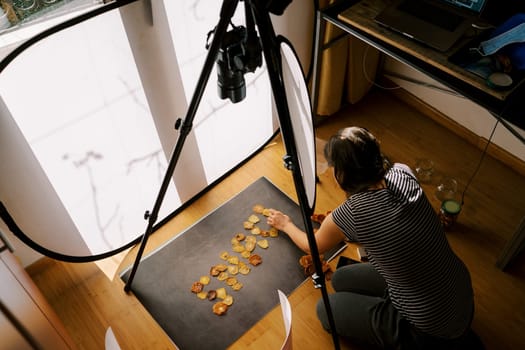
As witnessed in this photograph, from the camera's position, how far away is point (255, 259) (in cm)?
191

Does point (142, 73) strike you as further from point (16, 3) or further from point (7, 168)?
point (7, 168)

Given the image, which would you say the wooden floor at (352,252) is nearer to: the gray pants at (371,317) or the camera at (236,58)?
the gray pants at (371,317)

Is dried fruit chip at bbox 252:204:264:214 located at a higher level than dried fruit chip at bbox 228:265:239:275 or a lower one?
higher

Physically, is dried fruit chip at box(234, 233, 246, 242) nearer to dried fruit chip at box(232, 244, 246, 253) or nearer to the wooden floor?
dried fruit chip at box(232, 244, 246, 253)

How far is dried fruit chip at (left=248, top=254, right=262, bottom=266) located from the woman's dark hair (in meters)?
0.72

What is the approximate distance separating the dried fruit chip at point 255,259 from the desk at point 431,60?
90cm

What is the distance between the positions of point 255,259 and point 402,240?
2.63 ft

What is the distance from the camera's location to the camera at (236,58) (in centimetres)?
98

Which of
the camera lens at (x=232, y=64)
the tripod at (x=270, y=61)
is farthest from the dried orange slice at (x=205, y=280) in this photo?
the camera lens at (x=232, y=64)

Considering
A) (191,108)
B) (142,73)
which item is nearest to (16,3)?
(142,73)

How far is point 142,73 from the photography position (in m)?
1.59

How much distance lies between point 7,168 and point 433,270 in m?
1.30

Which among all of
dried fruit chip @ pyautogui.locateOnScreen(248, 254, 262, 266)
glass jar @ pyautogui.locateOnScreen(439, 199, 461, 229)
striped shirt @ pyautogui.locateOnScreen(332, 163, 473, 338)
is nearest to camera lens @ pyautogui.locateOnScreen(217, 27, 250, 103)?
striped shirt @ pyautogui.locateOnScreen(332, 163, 473, 338)

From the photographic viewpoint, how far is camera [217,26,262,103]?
3.22 ft
